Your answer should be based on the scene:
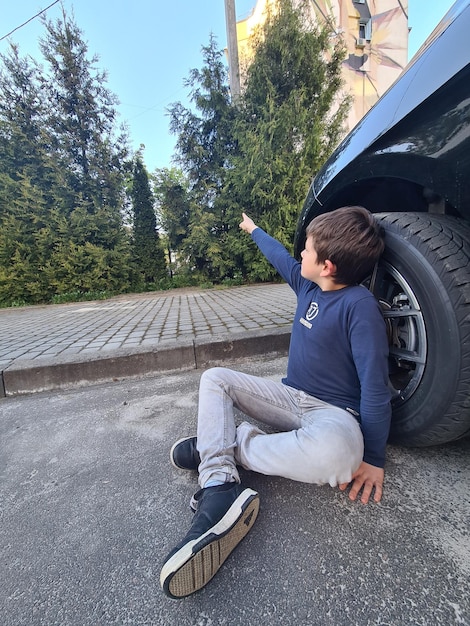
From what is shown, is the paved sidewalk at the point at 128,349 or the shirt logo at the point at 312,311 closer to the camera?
the shirt logo at the point at 312,311

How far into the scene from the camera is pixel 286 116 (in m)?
7.04

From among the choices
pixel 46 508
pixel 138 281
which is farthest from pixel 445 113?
pixel 138 281

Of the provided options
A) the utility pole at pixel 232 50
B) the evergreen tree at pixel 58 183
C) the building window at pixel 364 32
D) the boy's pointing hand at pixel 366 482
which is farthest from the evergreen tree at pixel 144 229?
the building window at pixel 364 32

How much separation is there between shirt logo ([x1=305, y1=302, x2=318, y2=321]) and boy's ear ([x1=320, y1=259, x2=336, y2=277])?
0.43ft

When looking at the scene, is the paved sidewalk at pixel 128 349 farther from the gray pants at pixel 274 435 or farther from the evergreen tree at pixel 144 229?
the evergreen tree at pixel 144 229

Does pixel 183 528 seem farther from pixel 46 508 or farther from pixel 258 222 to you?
pixel 258 222

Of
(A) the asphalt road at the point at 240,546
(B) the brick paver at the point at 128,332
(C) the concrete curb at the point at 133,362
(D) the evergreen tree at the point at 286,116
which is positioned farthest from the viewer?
(D) the evergreen tree at the point at 286,116

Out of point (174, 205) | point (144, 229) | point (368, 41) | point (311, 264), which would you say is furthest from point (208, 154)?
point (368, 41)

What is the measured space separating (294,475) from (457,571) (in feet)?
1.45

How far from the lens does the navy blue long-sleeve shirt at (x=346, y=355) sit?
1.01m

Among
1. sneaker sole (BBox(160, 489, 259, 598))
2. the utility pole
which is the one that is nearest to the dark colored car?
sneaker sole (BBox(160, 489, 259, 598))

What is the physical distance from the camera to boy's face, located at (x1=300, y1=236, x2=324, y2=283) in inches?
47.4

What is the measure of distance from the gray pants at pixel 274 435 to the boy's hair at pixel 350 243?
52cm

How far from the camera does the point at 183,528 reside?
963 millimetres
